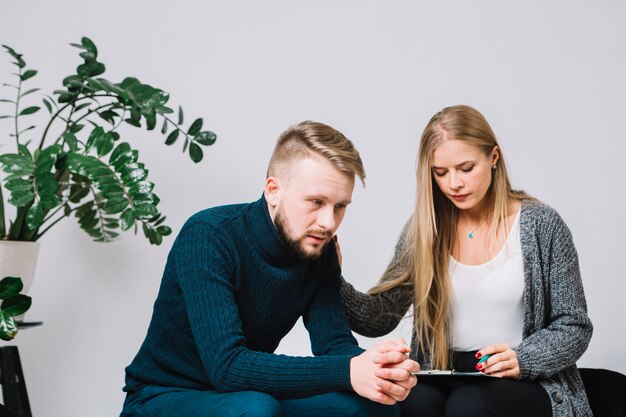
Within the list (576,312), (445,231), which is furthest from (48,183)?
(576,312)

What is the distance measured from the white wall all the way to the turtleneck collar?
1095 mm

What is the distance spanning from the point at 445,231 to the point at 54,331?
1.48 metres

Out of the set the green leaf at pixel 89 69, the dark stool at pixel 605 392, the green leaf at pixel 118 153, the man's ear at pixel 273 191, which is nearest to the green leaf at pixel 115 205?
the green leaf at pixel 118 153

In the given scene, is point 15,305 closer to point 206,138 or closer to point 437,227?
point 206,138

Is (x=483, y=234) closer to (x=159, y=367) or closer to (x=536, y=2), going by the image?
(x=159, y=367)

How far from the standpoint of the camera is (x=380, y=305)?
6.75 feet

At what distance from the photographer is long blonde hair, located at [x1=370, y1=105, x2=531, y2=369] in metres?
1.92

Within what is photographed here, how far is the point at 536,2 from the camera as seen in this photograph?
273cm

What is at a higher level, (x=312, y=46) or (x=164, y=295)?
(x=312, y=46)

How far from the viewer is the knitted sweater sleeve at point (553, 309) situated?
1.78m

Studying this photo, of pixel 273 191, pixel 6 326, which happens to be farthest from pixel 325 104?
pixel 6 326

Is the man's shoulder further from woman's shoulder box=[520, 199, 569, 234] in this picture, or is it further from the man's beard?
woman's shoulder box=[520, 199, 569, 234]

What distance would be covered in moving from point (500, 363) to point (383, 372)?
1.49 feet

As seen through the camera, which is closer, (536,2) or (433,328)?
(433,328)
